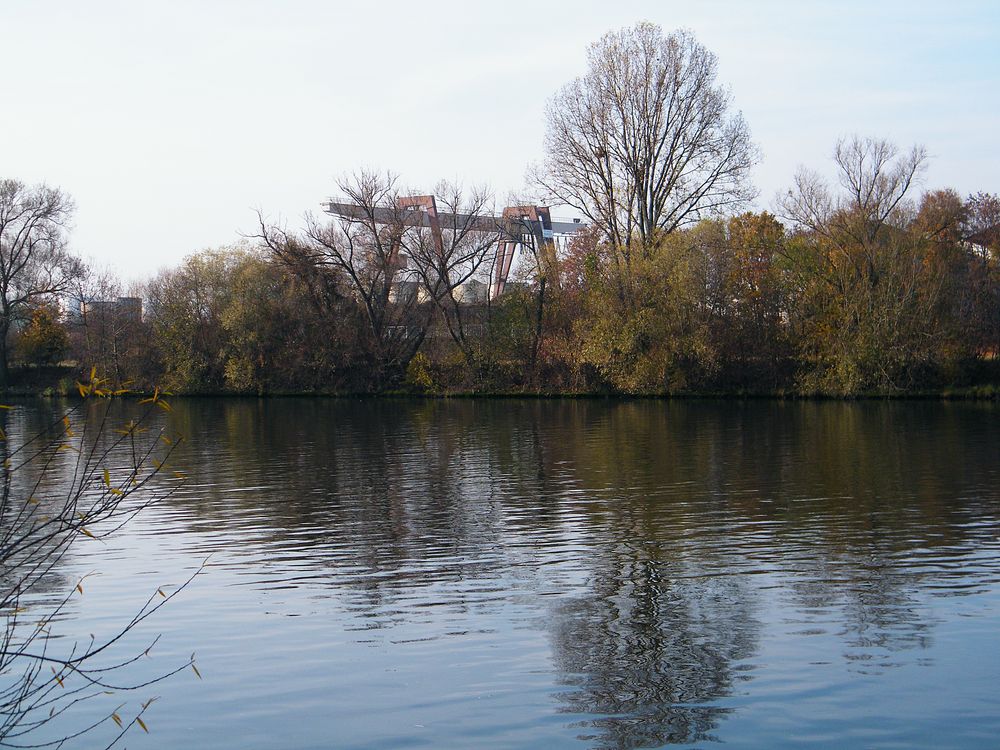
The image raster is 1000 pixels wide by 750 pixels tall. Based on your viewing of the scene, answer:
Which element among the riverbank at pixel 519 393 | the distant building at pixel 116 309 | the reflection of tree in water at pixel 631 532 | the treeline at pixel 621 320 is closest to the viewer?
the reflection of tree in water at pixel 631 532

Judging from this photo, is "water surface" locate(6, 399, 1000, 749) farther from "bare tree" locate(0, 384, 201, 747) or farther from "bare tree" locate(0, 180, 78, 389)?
"bare tree" locate(0, 180, 78, 389)

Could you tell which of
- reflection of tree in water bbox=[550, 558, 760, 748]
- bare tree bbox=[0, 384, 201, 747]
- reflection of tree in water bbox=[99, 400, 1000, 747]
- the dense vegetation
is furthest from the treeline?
bare tree bbox=[0, 384, 201, 747]

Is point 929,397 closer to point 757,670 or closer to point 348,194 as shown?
point 348,194

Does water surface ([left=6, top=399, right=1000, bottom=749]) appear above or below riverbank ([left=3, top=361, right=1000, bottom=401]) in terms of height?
below

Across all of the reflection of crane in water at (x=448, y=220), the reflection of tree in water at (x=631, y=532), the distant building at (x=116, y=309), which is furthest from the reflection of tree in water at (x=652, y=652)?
the distant building at (x=116, y=309)

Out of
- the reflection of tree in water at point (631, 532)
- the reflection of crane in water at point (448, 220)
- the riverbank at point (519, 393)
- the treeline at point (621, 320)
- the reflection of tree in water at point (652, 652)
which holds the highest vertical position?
the reflection of crane in water at point (448, 220)

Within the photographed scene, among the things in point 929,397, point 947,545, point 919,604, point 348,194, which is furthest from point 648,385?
point 919,604

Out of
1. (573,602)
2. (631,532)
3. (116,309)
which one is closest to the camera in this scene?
(573,602)

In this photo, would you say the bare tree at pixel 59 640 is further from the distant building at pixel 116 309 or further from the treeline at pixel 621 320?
the distant building at pixel 116 309

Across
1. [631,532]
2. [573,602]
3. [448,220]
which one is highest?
[448,220]

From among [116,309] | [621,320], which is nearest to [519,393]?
[621,320]

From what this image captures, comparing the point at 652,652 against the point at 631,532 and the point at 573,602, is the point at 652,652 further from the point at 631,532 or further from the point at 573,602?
the point at 631,532

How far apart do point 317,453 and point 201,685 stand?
18.6 m

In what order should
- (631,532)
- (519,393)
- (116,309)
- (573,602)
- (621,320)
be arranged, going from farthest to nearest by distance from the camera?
(116,309), (519,393), (621,320), (631,532), (573,602)
